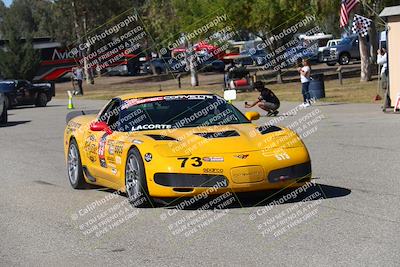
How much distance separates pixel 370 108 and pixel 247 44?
47.9 m

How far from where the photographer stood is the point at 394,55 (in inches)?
863

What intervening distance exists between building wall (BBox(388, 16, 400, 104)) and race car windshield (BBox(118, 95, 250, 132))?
1272 centimetres

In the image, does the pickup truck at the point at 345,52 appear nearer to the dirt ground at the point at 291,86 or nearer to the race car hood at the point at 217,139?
the dirt ground at the point at 291,86

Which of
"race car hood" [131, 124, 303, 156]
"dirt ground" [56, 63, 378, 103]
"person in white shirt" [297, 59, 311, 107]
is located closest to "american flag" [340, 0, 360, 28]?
"person in white shirt" [297, 59, 311, 107]

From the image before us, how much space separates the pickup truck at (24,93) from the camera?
117 ft

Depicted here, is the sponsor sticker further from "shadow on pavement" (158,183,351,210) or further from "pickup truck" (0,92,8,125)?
"pickup truck" (0,92,8,125)

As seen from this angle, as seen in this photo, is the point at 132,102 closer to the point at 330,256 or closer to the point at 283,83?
the point at 330,256

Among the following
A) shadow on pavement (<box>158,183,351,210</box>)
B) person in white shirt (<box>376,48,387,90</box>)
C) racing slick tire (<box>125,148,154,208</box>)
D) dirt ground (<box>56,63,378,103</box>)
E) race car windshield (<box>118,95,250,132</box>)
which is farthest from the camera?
dirt ground (<box>56,63,378,103</box>)

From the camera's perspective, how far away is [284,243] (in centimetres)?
675

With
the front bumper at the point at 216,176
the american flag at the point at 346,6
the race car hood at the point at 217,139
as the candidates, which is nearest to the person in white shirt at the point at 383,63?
the american flag at the point at 346,6

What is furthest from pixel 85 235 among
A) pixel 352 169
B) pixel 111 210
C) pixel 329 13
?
pixel 329 13

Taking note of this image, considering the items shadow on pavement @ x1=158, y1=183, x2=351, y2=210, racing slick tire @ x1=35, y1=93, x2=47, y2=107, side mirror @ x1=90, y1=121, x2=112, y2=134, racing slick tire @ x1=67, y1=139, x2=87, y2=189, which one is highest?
side mirror @ x1=90, y1=121, x2=112, y2=134

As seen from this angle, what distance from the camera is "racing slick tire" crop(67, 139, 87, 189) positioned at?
10531 mm

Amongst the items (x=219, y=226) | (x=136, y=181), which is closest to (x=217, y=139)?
(x=136, y=181)
